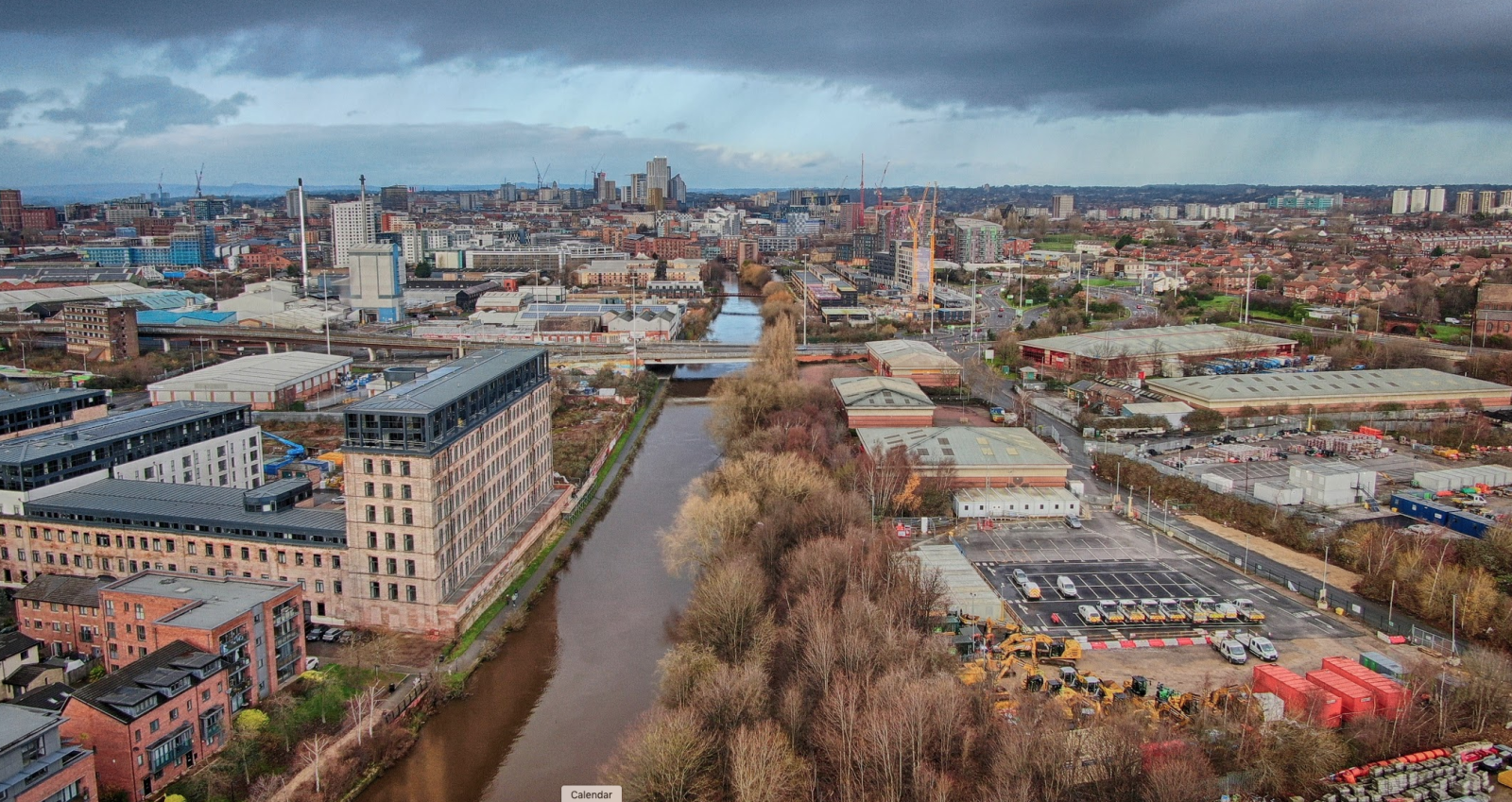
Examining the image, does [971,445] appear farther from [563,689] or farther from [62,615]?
[62,615]

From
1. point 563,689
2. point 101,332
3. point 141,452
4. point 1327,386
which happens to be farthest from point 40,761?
point 101,332

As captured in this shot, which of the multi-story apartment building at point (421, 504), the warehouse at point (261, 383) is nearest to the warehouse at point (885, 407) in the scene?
the multi-story apartment building at point (421, 504)

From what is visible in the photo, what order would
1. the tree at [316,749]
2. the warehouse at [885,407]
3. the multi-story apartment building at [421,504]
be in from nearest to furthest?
the tree at [316,749] → the multi-story apartment building at [421,504] → the warehouse at [885,407]

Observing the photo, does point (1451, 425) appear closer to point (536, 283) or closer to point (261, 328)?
point (261, 328)

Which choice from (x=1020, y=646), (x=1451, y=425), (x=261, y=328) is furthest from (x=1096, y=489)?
(x=261, y=328)

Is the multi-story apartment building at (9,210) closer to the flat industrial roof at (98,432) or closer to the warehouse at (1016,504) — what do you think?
the flat industrial roof at (98,432)
